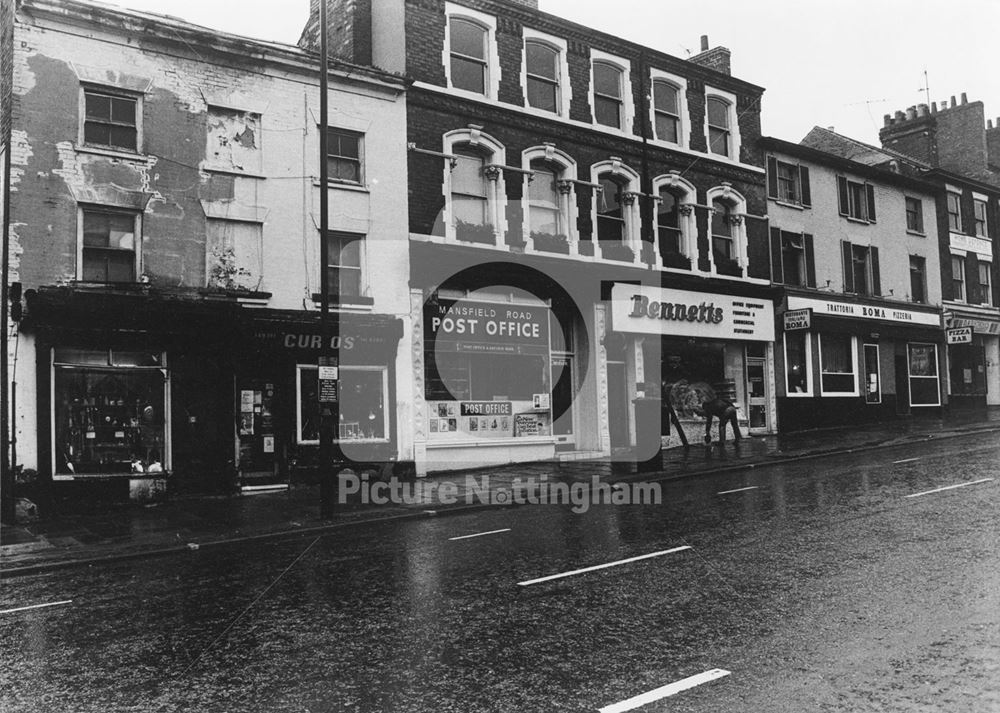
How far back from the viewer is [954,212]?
3450cm

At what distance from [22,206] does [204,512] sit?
6.67m

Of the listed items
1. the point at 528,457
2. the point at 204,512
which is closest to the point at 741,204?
the point at 528,457

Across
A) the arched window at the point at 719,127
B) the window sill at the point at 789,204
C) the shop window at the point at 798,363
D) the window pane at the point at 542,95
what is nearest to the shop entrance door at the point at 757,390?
the shop window at the point at 798,363

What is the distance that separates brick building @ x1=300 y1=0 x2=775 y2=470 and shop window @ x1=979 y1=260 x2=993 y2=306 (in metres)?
15.4

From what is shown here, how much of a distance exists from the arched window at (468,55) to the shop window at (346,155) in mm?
3305

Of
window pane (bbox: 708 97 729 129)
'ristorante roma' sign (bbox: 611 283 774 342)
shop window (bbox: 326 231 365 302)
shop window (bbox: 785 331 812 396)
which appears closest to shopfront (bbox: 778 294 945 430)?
shop window (bbox: 785 331 812 396)

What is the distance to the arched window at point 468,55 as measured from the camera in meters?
20.4

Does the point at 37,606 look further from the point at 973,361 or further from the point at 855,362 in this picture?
the point at 973,361

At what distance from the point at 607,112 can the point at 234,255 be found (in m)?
12.1

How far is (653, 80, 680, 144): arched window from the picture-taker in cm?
→ 2453

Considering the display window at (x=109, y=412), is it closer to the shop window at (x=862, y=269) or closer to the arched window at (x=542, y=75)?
the arched window at (x=542, y=75)

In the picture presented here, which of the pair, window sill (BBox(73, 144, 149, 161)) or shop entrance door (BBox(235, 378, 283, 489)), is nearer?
window sill (BBox(73, 144, 149, 161))

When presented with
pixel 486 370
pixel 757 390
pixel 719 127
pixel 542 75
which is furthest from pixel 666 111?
pixel 486 370

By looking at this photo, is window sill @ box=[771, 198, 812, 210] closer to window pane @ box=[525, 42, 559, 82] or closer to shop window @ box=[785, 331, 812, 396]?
shop window @ box=[785, 331, 812, 396]
